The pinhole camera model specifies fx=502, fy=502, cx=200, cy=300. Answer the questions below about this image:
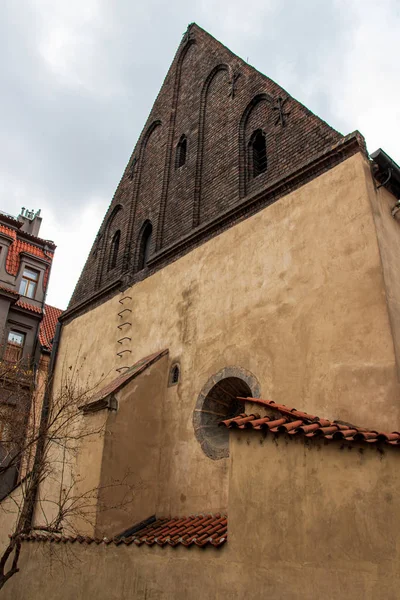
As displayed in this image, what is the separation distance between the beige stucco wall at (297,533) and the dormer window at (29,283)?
15.3 metres

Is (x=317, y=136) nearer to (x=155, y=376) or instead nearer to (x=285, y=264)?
(x=285, y=264)

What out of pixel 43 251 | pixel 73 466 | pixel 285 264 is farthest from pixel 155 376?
pixel 43 251

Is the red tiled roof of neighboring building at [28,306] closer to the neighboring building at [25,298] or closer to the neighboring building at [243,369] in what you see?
the neighboring building at [25,298]

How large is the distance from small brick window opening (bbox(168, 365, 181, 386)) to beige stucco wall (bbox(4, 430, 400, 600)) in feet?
12.7

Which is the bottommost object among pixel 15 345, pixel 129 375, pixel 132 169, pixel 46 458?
pixel 46 458

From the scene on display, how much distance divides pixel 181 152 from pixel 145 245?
271 centimetres

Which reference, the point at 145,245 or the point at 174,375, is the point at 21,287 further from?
the point at 174,375

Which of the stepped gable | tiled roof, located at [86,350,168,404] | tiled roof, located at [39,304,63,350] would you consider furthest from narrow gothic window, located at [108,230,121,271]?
tiled roof, located at [39,304,63,350]

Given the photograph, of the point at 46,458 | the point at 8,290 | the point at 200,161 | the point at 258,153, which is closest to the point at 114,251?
the point at 200,161

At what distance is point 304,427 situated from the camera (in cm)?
525

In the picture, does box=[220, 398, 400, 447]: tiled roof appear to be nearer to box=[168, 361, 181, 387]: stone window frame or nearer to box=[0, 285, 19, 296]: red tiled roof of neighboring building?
box=[168, 361, 181, 387]: stone window frame

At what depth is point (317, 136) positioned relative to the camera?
351 inches

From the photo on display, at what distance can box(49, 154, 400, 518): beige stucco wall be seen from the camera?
267 inches

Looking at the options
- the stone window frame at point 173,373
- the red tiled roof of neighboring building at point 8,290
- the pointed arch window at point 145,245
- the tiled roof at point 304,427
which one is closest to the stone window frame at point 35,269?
the red tiled roof of neighboring building at point 8,290
